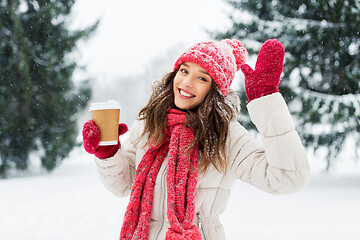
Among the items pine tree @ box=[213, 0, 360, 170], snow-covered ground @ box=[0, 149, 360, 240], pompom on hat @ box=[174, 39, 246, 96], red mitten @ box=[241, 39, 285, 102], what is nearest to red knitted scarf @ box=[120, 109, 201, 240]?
pompom on hat @ box=[174, 39, 246, 96]

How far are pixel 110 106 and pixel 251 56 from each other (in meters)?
5.50

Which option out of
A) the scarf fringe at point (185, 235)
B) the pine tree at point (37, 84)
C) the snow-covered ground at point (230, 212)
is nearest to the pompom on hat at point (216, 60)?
the scarf fringe at point (185, 235)

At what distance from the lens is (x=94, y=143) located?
1427 millimetres

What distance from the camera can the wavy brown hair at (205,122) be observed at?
1448mm

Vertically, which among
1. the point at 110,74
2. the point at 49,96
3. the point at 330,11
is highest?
the point at 330,11

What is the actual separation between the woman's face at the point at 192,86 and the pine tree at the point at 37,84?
708cm

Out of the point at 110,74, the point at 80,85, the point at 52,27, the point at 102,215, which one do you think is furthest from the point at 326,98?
the point at 110,74

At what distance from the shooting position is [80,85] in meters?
8.78

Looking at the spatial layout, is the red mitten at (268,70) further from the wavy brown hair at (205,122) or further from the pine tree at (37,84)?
the pine tree at (37,84)

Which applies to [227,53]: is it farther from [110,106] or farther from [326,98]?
[326,98]

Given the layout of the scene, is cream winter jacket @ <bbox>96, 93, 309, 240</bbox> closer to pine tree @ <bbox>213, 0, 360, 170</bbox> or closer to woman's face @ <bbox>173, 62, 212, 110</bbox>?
woman's face @ <bbox>173, 62, 212, 110</bbox>

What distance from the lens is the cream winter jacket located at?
4.00 feet

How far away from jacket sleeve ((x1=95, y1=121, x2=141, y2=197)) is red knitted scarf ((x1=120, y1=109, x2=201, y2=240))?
0.12 meters

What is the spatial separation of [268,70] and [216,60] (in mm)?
366
